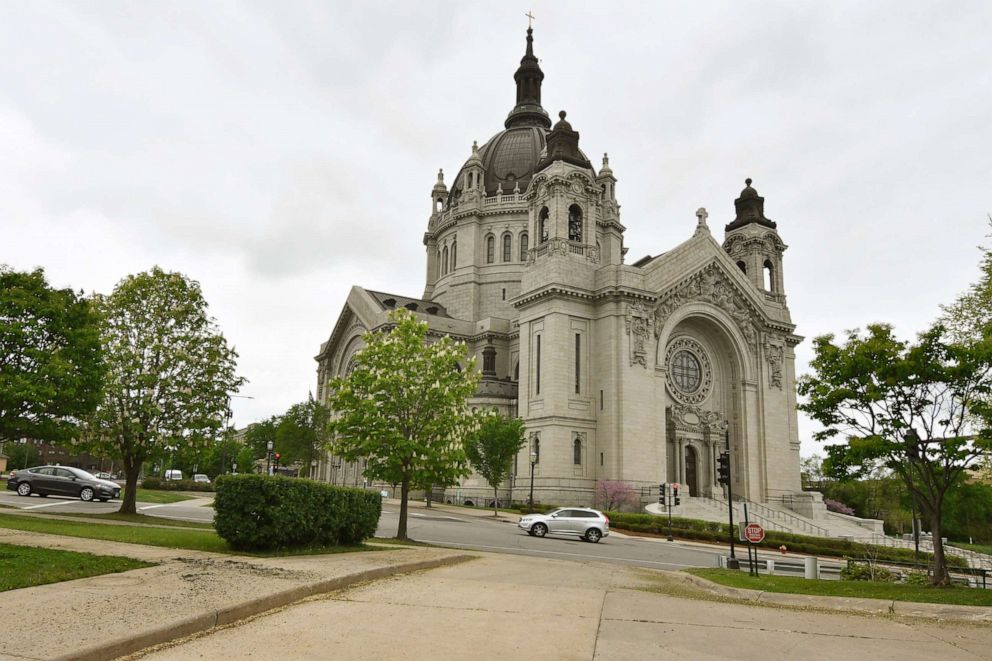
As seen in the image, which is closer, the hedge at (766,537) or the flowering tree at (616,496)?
the hedge at (766,537)

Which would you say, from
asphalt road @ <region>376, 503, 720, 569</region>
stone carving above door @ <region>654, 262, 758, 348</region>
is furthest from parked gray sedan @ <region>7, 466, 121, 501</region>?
stone carving above door @ <region>654, 262, 758, 348</region>

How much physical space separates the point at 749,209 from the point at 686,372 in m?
17.8

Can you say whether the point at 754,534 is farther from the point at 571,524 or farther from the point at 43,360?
the point at 43,360

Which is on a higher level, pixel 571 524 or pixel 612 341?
pixel 612 341

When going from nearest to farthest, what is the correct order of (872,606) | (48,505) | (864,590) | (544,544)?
(872,606)
(864,590)
(544,544)
(48,505)

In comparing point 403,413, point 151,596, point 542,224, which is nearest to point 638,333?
point 542,224

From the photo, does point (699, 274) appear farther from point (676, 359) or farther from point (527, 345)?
point (527, 345)

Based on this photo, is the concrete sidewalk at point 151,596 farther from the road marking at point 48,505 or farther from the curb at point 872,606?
the road marking at point 48,505

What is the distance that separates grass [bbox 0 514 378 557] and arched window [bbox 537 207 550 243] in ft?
131

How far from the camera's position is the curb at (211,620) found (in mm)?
7190

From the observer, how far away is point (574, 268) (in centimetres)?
5344

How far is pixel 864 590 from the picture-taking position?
15719 millimetres

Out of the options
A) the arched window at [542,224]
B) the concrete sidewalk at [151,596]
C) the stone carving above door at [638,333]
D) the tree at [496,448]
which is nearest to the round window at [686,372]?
the stone carving above door at [638,333]

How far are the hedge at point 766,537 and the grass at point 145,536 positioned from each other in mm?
23670
